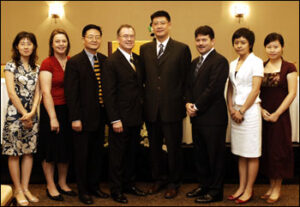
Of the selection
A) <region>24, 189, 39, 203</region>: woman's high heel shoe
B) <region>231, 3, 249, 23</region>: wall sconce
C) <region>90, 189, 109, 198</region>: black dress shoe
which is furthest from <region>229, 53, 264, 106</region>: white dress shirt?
<region>231, 3, 249, 23</region>: wall sconce

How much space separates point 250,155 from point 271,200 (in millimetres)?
406

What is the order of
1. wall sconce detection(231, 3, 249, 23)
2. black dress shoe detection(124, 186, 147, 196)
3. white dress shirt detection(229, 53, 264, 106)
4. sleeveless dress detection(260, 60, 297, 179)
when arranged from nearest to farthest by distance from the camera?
white dress shirt detection(229, 53, 264, 106)
sleeveless dress detection(260, 60, 297, 179)
black dress shoe detection(124, 186, 147, 196)
wall sconce detection(231, 3, 249, 23)

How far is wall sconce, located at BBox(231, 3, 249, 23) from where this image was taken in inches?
216

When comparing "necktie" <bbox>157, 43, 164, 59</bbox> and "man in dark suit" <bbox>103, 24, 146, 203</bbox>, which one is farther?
"necktie" <bbox>157, 43, 164, 59</bbox>

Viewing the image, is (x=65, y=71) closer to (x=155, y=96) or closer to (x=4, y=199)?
(x=155, y=96)

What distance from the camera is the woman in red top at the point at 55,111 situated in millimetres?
2434

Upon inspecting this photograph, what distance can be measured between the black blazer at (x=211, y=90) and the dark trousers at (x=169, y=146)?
20 cm

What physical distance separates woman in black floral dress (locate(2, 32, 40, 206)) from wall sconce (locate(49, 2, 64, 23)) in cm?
331

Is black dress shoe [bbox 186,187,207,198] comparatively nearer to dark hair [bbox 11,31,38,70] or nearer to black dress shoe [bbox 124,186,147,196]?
black dress shoe [bbox 124,186,147,196]

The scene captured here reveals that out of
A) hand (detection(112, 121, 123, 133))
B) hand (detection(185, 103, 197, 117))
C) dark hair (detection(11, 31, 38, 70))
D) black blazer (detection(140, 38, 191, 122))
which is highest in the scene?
dark hair (detection(11, 31, 38, 70))

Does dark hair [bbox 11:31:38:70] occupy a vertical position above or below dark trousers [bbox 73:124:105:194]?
above

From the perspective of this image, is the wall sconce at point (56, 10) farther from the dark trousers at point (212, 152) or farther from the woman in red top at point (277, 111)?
the woman in red top at point (277, 111)

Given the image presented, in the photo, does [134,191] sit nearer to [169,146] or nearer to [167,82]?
[169,146]

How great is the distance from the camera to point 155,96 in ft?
8.11
